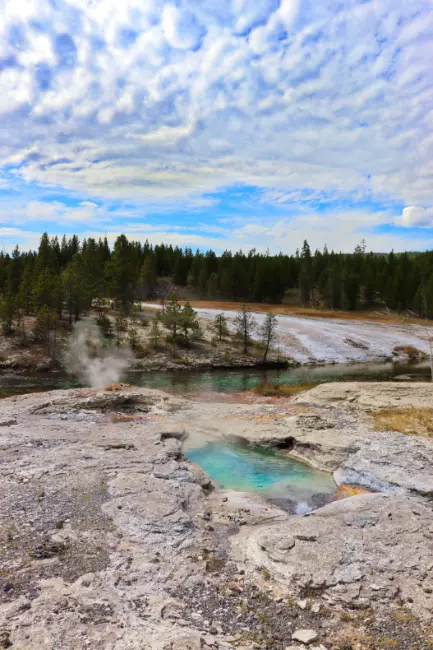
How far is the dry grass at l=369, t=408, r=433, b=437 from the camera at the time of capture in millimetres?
19859

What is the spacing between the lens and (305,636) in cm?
727

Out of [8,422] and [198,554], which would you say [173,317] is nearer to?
[8,422]

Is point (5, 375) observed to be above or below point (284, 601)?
below

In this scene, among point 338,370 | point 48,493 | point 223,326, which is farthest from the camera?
point 223,326

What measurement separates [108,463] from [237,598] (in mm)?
8659

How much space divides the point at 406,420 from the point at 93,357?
3918 cm

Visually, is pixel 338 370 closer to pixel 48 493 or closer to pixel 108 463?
pixel 108 463

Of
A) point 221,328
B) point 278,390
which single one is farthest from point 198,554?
point 221,328

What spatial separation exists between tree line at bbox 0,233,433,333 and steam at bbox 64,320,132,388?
4.72m

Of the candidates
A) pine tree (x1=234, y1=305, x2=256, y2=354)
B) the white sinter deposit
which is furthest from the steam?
the white sinter deposit

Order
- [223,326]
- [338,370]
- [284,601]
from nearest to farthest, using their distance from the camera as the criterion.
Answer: [284,601]
[338,370]
[223,326]

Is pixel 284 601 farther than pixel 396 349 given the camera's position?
No

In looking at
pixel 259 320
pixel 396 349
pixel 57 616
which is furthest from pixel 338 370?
pixel 57 616

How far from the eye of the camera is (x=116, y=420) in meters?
23.7
